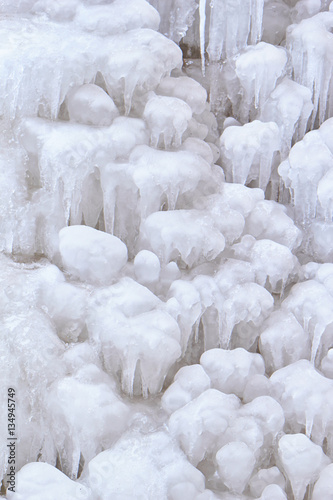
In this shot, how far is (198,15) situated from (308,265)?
1.36 meters

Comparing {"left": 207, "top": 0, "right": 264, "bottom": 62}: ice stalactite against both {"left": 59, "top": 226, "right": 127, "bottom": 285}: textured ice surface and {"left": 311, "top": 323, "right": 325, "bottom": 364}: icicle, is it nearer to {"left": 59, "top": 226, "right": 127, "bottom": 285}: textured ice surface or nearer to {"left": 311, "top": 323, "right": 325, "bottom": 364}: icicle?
{"left": 59, "top": 226, "right": 127, "bottom": 285}: textured ice surface

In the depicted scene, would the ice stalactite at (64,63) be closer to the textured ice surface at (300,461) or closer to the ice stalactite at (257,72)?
the ice stalactite at (257,72)

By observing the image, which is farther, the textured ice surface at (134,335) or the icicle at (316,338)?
the icicle at (316,338)

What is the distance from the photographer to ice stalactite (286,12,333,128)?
3.37 meters

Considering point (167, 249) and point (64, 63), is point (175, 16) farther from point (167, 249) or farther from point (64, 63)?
point (167, 249)

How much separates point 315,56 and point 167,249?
1.21 meters

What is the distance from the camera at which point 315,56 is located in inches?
133

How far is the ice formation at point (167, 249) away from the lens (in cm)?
255

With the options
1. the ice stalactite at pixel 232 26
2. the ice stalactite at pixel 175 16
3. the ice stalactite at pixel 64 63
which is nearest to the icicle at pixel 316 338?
the ice stalactite at pixel 64 63

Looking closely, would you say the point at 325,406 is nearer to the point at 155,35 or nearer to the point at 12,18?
the point at 155,35

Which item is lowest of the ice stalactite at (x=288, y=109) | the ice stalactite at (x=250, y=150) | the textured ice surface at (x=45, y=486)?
the textured ice surface at (x=45, y=486)

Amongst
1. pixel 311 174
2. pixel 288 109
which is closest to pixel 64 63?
pixel 288 109

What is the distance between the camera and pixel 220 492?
8.27 ft

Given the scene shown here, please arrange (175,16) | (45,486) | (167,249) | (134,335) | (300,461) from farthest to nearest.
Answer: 1. (175,16)
2. (167,249)
3. (134,335)
4. (300,461)
5. (45,486)
